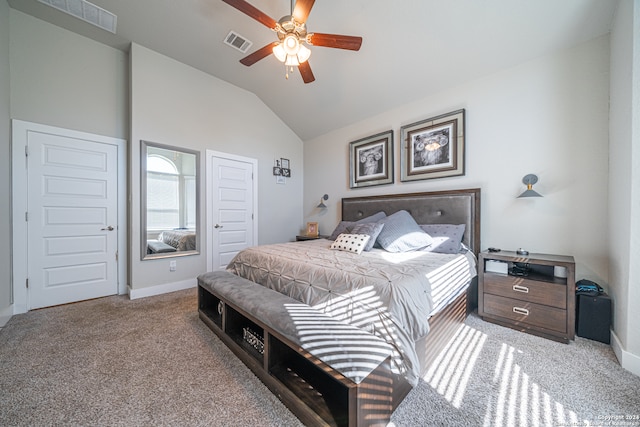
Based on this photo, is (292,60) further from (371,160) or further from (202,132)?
(202,132)

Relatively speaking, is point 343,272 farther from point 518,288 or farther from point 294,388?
point 518,288

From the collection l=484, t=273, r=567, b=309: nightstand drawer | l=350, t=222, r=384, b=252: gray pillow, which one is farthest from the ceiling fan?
l=484, t=273, r=567, b=309: nightstand drawer

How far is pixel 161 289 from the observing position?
3195 mm

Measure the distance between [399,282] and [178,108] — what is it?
3804 mm

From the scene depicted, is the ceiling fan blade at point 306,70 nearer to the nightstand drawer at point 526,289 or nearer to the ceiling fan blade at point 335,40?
the ceiling fan blade at point 335,40

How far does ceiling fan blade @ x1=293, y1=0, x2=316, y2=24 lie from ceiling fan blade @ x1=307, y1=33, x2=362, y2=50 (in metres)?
0.16

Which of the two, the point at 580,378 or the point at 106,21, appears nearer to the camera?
the point at 580,378

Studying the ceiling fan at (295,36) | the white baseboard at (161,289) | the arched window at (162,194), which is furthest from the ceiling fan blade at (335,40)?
the white baseboard at (161,289)

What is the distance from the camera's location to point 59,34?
2777 mm

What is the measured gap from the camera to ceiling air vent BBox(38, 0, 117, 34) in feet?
8.09

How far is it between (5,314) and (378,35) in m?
4.90

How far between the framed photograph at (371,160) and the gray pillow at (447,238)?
1.14 m

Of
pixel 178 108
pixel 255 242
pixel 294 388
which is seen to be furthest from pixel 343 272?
pixel 178 108

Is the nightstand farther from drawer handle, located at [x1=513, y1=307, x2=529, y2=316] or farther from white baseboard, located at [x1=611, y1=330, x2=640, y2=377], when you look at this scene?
white baseboard, located at [x1=611, y1=330, x2=640, y2=377]
